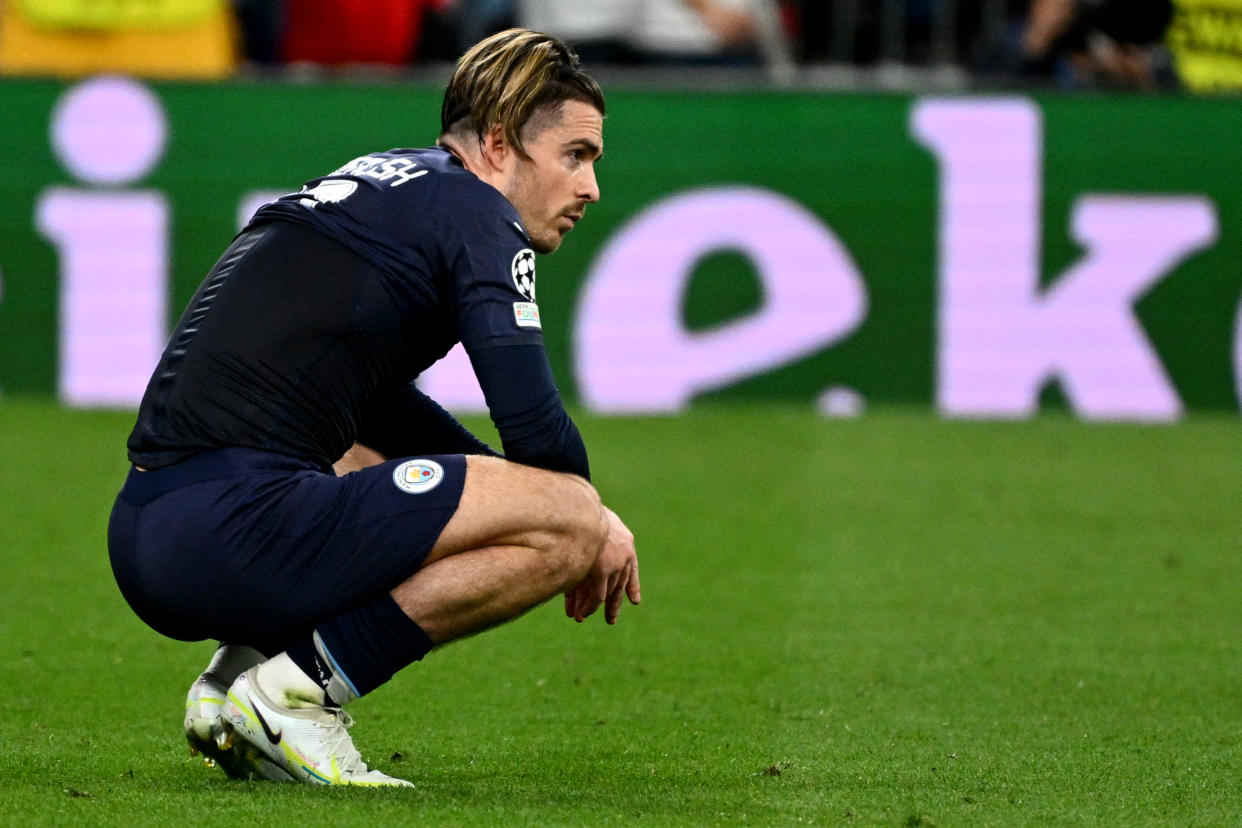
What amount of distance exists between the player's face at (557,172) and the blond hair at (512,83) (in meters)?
0.03

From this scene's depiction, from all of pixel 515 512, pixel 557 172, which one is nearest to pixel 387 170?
pixel 557 172

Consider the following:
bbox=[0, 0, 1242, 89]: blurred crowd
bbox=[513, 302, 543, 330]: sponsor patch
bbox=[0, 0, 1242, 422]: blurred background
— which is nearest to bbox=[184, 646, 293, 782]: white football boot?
bbox=[513, 302, 543, 330]: sponsor patch

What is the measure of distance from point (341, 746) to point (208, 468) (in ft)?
1.91

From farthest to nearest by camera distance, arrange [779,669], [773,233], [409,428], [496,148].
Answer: [773,233] → [779,669] → [409,428] → [496,148]

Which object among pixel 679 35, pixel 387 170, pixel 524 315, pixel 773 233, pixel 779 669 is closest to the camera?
pixel 524 315

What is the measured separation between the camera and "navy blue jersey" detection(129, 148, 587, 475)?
376 cm

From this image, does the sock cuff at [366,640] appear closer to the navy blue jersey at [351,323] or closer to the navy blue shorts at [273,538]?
the navy blue shorts at [273,538]

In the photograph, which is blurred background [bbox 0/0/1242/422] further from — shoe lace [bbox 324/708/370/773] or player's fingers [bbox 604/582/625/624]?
shoe lace [bbox 324/708/370/773]

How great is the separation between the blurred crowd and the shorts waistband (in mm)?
7408

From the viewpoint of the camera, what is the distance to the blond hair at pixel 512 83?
4.00m

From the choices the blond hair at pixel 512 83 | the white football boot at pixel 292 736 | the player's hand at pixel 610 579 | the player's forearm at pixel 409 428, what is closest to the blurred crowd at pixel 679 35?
the player's forearm at pixel 409 428

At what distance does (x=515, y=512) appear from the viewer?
3.77 metres

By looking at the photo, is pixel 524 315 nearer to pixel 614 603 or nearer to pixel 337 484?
A: pixel 337 484

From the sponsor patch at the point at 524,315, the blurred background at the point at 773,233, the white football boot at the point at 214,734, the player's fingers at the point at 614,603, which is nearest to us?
the sponsor patch at the point at 524,315
